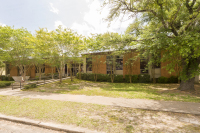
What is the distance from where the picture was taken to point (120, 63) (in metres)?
18.9

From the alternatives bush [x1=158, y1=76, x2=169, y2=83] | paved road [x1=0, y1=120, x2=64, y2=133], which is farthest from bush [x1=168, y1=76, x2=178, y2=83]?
paved road [x1=0, y1=120, x2=64, y2=133]

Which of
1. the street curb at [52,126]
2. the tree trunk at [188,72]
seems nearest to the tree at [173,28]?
the tree trunk at [188,72]

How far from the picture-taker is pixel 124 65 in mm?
17719

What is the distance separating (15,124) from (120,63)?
16.6m

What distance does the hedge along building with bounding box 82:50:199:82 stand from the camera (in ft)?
53.5

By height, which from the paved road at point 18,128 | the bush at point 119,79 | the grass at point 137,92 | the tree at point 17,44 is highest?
the tree at point 17,44

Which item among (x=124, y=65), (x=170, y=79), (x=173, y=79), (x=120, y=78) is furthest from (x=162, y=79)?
(x=120, y=78)

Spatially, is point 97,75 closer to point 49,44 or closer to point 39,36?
point 49,44

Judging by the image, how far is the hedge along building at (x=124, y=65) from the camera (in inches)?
642

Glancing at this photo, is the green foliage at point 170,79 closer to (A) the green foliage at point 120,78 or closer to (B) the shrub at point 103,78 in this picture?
(A) the green foliage at point 120,78

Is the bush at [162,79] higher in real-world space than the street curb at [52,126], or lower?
higher

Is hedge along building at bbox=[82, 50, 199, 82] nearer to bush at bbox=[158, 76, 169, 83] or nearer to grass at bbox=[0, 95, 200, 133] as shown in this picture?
bush at bbox=[158, 76, 169, 83]

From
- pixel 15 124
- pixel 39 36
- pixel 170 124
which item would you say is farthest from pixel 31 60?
pixel 170 124

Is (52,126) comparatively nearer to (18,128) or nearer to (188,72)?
(18,128)
